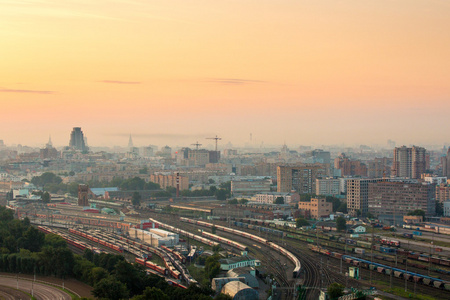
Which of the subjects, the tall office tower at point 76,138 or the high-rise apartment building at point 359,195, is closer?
the high-rise apartment building at point 359,195

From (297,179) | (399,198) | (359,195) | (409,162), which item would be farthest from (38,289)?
(409,162)

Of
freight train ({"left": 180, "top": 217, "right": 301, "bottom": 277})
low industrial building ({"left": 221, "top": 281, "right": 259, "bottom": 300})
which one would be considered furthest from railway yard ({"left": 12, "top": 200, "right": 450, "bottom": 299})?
low industrial building ({"left": 221, "top": 281, "right": 259, "bottom": 300})

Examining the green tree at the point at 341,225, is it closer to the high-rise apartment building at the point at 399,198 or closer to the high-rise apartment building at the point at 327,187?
the high-rise apartment building at the point at 399,198

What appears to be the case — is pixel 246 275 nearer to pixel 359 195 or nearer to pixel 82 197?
pixel 359 195

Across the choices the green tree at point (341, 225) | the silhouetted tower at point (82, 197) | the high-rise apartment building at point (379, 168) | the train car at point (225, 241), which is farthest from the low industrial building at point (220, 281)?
the high-rise apartment building at point (379, 168)

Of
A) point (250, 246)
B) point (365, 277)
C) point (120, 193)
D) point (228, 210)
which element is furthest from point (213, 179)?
point (365, 277)

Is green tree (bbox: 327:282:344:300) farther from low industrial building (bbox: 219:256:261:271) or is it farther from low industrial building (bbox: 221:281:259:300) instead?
low industrial building (bbox: 219:256:261:271)
